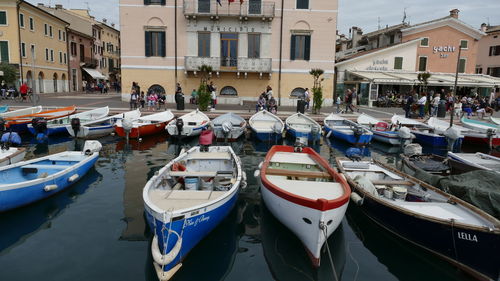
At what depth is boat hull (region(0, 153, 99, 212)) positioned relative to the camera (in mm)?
8109

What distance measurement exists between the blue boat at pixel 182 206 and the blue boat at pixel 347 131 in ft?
31.4

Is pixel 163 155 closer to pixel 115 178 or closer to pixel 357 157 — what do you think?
pixel 115 178

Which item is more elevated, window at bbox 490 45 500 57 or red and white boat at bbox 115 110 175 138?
window at bbox 490 45 500 57

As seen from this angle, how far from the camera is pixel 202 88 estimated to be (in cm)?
2378

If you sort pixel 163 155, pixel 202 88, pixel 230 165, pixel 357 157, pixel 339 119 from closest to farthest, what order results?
1. pixel 230 165
2. pixel 357 157
3. pixel 163 155
4. pixel 339 119
5. pixel 202 88

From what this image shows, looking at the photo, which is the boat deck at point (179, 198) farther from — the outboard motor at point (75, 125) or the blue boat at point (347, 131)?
the blue boat at point (347, 131)

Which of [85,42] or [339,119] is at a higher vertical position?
[85,42]

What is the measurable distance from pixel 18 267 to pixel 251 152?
11022mm

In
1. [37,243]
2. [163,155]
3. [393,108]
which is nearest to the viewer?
[37,243]

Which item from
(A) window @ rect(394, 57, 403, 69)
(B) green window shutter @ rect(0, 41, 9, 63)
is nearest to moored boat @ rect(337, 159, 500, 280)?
(A) window @ rect(394, 57, 403, 69)

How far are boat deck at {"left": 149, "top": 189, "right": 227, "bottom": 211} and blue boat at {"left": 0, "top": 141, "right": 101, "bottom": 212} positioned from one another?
11.0 ft

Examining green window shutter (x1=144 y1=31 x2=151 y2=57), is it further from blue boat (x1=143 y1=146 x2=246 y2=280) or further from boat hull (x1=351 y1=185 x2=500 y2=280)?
boat hull (x1=351 y1=185 x2=500 y2=280)

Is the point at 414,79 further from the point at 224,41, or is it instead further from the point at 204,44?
the point at 204,44

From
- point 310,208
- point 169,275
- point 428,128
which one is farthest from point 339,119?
point 169,275
